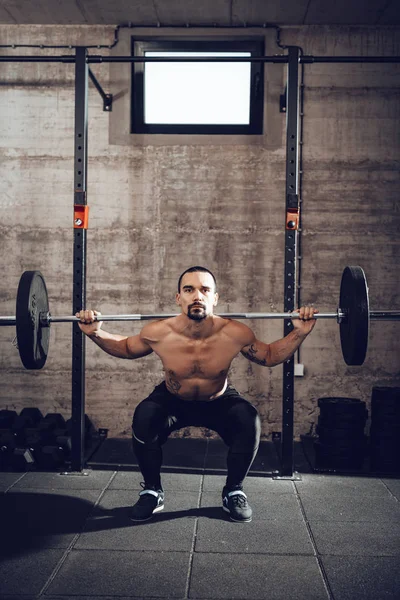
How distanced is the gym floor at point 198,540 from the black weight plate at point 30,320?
0.74m

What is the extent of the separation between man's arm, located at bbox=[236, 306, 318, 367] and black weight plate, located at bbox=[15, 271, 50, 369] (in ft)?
3.47

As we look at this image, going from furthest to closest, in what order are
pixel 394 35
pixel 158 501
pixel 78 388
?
pixel 394 35, pixel 78 388, pixel 158 501

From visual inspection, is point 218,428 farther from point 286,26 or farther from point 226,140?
point 286,26

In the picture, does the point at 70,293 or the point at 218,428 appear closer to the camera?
the point at 218,428

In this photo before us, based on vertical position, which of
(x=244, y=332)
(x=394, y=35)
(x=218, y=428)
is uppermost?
(x=394, y=35)

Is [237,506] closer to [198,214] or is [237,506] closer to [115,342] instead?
[115,342]

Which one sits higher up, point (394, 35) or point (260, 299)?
point (394, 35)

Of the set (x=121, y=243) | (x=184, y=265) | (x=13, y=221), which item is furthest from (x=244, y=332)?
(x=13, y=221)

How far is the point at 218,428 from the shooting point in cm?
292

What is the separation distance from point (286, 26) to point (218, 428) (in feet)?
9.38

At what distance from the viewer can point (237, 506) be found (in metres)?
2.71

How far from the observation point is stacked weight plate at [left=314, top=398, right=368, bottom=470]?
11.1 feet

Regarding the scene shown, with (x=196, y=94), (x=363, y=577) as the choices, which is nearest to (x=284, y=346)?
(x=363, y=577)

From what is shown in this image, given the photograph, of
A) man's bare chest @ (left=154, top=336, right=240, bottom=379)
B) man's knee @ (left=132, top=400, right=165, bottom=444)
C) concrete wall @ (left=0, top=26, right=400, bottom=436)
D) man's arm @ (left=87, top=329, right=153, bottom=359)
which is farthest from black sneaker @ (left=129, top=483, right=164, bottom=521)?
concrete wall @ (left=0, top=26, right=400, bottom=436)
